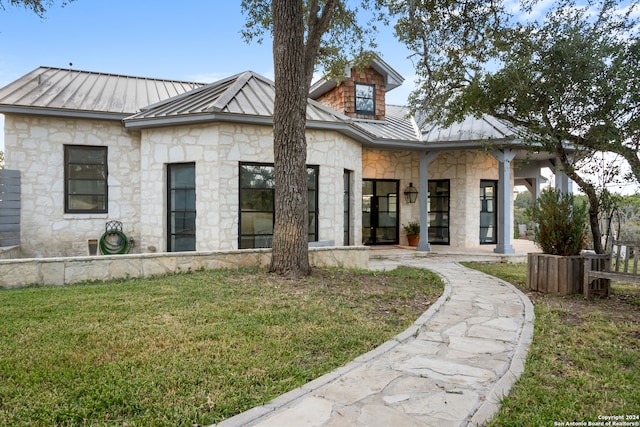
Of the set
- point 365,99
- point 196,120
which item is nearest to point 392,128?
point 365,99

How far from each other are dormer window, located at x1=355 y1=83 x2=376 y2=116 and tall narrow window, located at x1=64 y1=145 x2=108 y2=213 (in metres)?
6.95

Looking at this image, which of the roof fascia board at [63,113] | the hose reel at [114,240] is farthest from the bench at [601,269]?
the roof fascia board at [63,113]

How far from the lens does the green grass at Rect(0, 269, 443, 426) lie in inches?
87.0

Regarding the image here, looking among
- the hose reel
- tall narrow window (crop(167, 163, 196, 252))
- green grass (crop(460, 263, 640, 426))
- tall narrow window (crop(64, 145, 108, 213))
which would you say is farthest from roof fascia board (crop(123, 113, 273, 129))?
green grass (crop(460, 263, 640, 426))

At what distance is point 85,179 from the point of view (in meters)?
8.79

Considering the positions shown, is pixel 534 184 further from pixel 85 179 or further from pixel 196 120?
pixel 85 179

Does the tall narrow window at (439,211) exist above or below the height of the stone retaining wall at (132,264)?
above

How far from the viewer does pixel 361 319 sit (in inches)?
157

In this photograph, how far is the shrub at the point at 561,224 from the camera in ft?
18.6

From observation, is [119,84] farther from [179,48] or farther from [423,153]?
[423,153]

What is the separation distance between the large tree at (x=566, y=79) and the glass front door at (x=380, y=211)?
540 centimetres

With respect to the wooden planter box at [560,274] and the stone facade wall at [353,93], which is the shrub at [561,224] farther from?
the stone facade wall at [353,93]

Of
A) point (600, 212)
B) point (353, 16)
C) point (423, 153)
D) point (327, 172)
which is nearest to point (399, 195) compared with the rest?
point (423, 153)

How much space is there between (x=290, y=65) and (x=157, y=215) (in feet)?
14.8
